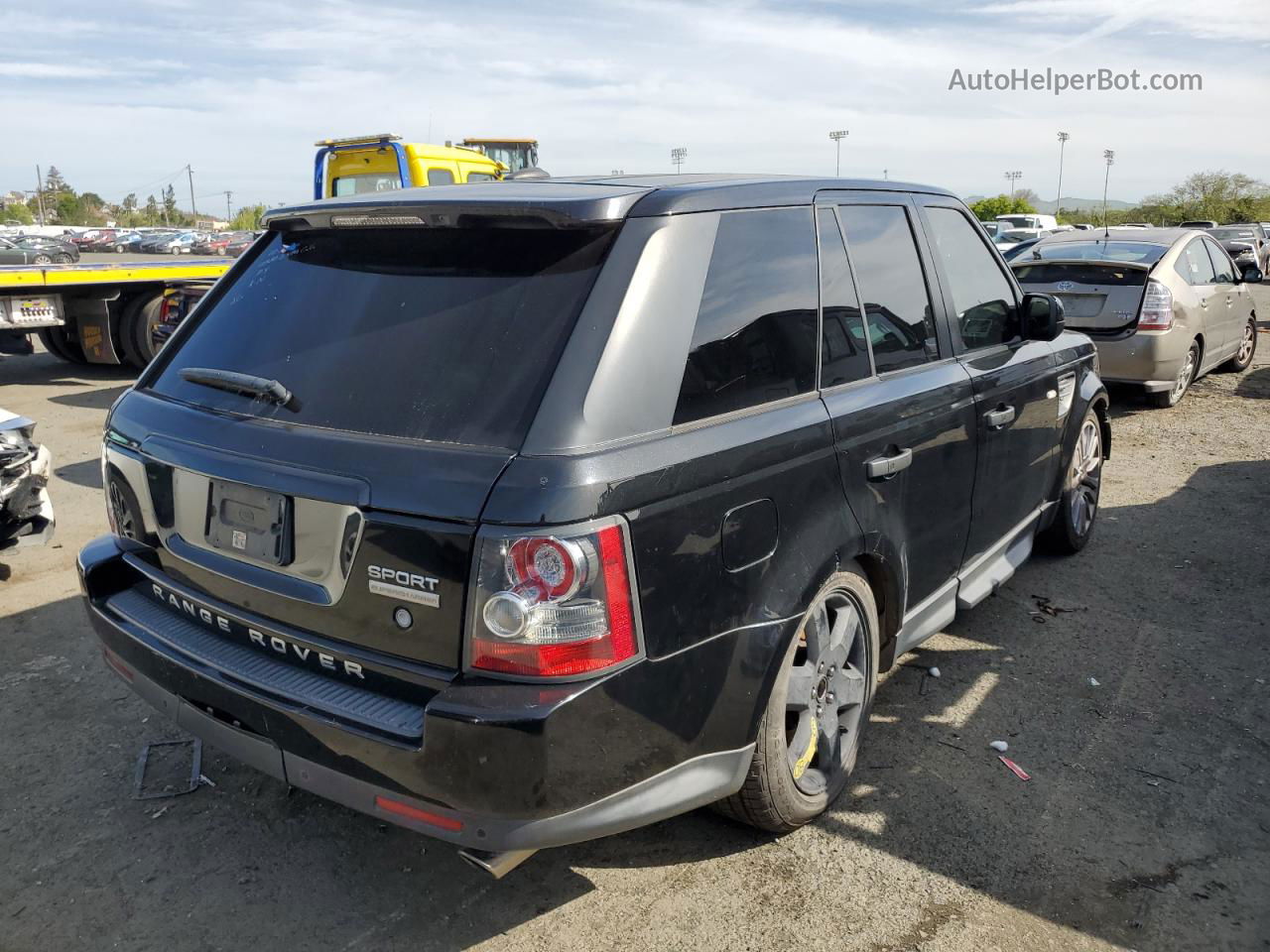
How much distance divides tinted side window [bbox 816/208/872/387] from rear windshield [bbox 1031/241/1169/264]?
7.01m

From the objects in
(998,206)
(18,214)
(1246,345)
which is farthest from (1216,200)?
(18,214)

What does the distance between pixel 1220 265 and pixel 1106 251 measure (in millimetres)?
2086

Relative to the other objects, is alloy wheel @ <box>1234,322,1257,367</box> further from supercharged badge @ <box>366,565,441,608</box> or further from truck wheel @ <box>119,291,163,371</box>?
truck wheel @ <box>119,291,163,371</box>

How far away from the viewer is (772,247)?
290 centimetres

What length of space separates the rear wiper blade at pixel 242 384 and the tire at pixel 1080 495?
400 cm

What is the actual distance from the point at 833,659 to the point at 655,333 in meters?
1.32

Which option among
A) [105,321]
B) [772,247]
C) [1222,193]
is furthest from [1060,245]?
[1222,193]

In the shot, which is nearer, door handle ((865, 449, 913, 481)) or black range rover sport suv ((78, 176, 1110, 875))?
black range rover sport suv ((78, 176, 1110, 875))

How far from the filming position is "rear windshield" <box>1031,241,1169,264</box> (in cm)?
914

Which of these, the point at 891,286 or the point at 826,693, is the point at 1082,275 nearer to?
the point at 891,286

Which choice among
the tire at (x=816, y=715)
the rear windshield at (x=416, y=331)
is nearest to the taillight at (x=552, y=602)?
the rear windshield at (x=416, y=331)

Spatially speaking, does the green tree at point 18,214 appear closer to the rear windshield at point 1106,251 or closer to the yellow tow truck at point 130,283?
the yellow tow truck at point 130,283

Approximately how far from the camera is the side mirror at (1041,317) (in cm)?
437

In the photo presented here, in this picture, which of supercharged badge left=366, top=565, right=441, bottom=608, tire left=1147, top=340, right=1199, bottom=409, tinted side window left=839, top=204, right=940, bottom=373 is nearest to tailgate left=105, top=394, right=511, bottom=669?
supercharged badge left=366, top=565, right=441, bottom=608
